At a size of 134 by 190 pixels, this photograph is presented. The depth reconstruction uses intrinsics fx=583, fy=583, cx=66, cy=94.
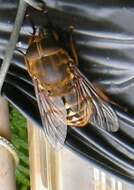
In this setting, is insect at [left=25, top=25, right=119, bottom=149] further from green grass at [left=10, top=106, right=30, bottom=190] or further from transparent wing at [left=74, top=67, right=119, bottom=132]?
green grass at [left=10, top=106, right=30, bottom=190]

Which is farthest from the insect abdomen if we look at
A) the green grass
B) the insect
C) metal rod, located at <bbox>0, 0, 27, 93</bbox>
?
the green grass

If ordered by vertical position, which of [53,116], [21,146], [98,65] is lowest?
[21,146]

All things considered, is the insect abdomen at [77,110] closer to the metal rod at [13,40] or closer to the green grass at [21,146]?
the metal rod at [13,40]

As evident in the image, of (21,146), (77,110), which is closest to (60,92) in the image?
(77,110)

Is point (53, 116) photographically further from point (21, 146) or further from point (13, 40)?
point (21, 146)

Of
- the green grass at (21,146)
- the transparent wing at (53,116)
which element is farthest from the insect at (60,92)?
the green grass at (21,146)

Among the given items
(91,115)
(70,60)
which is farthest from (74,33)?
(91,115)

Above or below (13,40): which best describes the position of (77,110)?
below
